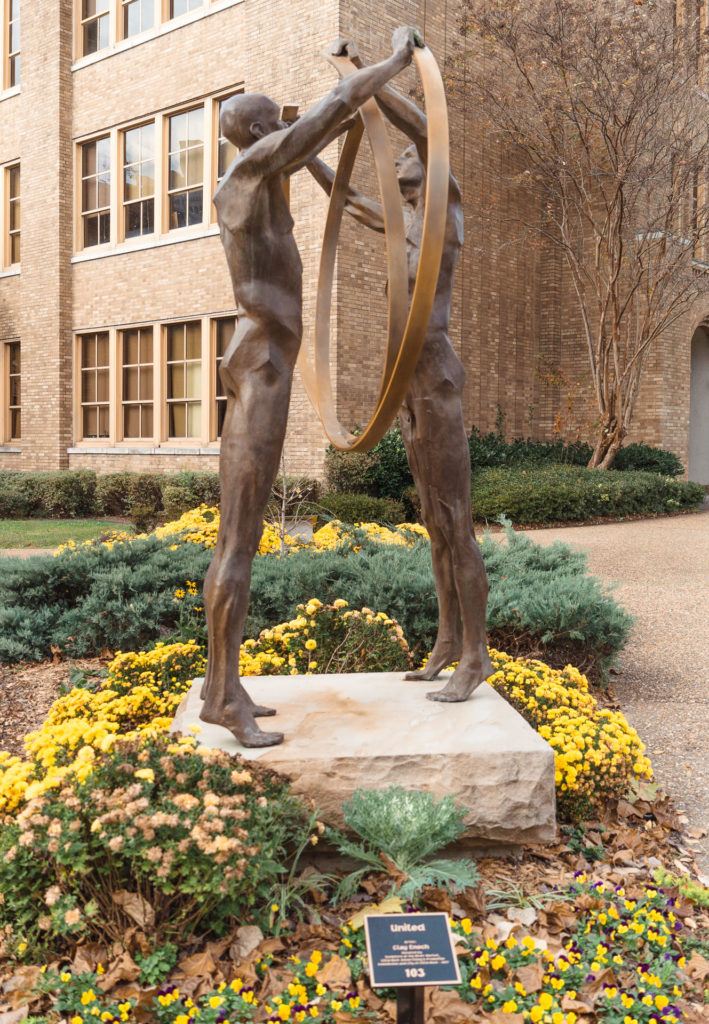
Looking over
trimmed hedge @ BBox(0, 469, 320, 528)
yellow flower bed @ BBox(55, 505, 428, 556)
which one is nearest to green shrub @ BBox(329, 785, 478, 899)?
yellow flower bed @ BBox(55, 505, 428, 556)

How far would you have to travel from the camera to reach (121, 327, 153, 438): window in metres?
18.5

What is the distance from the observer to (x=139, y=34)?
59.5 feet

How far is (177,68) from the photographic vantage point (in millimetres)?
17422

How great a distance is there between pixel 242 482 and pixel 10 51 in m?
22.1

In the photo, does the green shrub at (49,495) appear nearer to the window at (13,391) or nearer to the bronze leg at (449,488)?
the window at (13,391)

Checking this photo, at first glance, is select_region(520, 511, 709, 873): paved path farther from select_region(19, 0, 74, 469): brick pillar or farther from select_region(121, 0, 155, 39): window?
select_region(121, 0, 155, 39): window

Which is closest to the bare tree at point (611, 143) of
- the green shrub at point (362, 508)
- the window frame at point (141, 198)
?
the green shrub at point (362, 508)

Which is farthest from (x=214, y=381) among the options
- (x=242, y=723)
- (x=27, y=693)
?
(x=242, y=723)

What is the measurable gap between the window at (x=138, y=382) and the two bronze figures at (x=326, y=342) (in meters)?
15.1

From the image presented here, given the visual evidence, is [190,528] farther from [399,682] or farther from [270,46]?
[270,46]

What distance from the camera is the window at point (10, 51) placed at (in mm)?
21109

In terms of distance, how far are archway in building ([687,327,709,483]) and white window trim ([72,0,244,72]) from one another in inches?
534

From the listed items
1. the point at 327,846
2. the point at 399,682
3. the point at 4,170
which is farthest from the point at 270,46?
the point at 327,846

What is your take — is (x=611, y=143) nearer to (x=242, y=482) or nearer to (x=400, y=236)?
(x=400, y=236)
